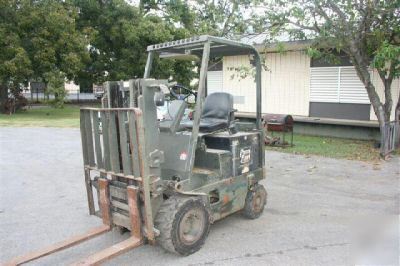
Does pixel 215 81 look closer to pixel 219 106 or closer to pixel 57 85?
pixel 57 85

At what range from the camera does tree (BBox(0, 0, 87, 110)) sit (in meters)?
20.4

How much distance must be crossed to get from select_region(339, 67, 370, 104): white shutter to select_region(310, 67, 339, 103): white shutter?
199 millimetres

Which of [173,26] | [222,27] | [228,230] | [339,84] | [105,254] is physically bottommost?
[228,230]

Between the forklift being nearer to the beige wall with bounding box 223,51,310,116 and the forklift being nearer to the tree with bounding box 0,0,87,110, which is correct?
the beige wall with bounding box 223,51,310,116

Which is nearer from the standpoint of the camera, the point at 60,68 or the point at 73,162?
the point at 73,162

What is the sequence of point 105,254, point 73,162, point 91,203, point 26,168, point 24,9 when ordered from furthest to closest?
point 24,9 < point 73,162 < point 26,168 < point 91,203 < point 105,254

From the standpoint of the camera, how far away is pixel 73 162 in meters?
10.2

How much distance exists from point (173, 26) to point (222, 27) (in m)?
14.1

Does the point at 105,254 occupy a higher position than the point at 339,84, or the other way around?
the point at 339,84

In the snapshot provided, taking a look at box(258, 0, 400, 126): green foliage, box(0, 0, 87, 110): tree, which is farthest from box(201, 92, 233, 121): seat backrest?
box(0, 0, 87, 110): tree

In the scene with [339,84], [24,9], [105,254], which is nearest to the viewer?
Result: [105,254]

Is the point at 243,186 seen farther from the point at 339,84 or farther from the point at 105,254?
the point at 339,84

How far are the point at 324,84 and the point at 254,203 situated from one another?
10.4m

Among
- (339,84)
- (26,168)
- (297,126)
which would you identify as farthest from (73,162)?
(339,84)
